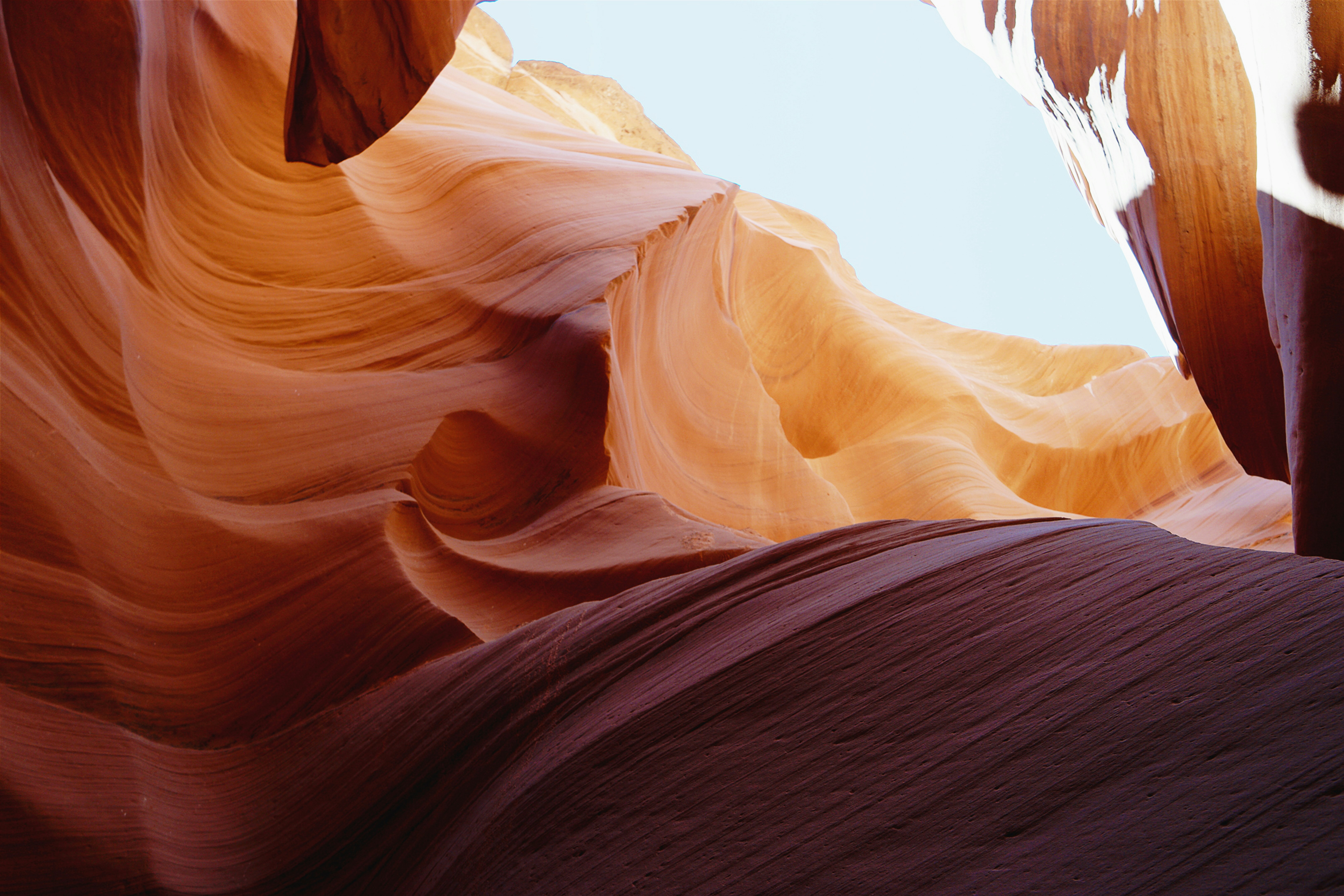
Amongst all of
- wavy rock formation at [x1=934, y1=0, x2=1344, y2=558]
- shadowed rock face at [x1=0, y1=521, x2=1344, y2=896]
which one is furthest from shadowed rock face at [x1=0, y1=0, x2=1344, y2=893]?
wavy rock formation at [x1=934, y1=0, x2=1344, y2=558]

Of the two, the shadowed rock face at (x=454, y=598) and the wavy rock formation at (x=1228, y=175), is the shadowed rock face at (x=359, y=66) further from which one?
the wavy rock formation at (x=1228, y=175)

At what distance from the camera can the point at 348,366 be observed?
180 inches

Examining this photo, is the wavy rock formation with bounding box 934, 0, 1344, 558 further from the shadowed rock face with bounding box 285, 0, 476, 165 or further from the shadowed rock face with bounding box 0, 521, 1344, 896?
the shadowed rock face with bounding box 285, 0, 476, 165

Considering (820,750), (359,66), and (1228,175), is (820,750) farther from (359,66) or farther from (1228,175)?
(1228,175)

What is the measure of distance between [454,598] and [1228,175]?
462 centimetres

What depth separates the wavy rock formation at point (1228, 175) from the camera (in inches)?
115

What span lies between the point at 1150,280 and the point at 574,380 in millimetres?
3643

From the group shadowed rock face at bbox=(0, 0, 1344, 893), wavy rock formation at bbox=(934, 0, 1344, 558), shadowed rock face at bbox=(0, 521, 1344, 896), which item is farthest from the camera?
wavy rock formation at bbox=(934, 0, 1344, 558)

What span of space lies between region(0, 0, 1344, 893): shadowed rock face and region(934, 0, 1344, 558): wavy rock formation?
208 millimetres

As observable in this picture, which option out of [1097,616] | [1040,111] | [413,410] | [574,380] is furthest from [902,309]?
[1097,616]

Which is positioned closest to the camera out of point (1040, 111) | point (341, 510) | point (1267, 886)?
point (1267, 886)

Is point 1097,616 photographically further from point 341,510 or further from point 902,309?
point 902,309

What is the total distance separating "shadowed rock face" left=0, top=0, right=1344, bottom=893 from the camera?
1.87m

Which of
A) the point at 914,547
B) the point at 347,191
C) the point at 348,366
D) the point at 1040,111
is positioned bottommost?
the point at 914,547
